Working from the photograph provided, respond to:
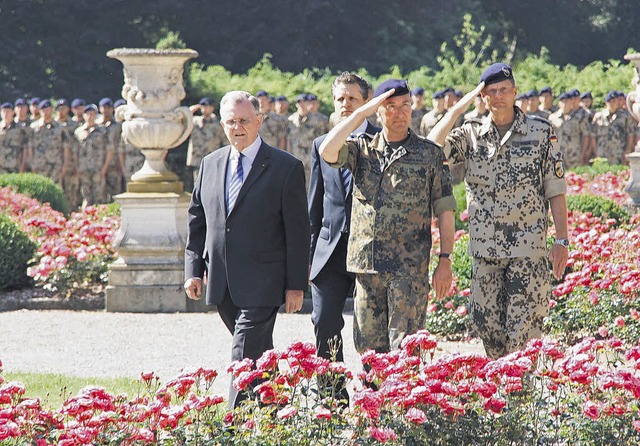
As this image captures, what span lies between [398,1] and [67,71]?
11353mm

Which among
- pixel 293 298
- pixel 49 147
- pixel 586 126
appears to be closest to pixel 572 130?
pixel 586 126

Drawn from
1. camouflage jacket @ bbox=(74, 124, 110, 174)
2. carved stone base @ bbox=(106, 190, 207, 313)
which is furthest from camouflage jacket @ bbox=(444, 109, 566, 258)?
camouflage jacket @ bbox=(74, 124, 110, 174)

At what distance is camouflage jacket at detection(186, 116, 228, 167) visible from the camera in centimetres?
2270

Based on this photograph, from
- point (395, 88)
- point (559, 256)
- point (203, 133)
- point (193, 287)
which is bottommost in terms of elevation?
point (193, 287)

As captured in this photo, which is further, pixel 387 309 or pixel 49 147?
pixel 49 147

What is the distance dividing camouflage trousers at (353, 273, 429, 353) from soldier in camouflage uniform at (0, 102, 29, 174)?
61.4 ft

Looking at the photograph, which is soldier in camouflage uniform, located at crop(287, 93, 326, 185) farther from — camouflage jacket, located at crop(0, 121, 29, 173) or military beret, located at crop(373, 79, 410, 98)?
military beret, located at crop(373, 79, 410, 98)

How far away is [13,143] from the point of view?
2445 centimetres

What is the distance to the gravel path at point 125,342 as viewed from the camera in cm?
902

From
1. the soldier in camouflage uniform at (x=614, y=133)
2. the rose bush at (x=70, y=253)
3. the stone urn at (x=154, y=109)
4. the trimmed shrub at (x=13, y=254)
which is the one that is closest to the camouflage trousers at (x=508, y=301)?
the stone urn at (x=154, y=109)

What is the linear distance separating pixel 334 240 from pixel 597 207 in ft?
21.8

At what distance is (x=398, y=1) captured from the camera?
4241cm

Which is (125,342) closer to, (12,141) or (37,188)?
(37,188)

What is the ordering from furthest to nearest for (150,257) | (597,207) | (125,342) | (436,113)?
(436,113) < (597,207) < (150,257) < (125,342)
